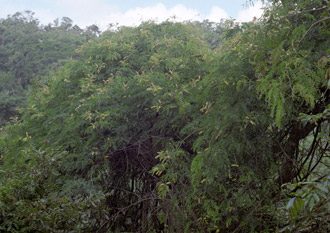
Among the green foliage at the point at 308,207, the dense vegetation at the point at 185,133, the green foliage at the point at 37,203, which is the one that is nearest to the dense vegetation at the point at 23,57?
the dense vegetation at the point at 185,133

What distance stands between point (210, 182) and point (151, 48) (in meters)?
3.10

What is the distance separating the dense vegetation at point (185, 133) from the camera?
340cm

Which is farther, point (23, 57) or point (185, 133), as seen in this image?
point (23, 57)

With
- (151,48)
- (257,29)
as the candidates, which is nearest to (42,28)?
(151,48)

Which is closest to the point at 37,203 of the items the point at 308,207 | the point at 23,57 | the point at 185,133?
the point at 185,133

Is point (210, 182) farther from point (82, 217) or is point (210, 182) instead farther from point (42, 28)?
point (42, 28)

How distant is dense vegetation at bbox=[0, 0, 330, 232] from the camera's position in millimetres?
3400

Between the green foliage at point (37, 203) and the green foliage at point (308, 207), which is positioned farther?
the green foliage at point (37, 203)

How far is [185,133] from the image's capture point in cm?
486

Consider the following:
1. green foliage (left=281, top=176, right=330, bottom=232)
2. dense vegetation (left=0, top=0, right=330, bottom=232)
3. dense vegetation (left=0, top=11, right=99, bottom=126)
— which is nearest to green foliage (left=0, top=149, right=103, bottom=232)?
dense vegetation (left=0, top=0, right=330, bottom=232)

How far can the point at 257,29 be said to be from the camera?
402 centimetres

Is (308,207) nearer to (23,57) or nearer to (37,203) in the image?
(37,203)

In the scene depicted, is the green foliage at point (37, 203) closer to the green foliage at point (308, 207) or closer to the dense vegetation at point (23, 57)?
the green foliage at point (308, 207)

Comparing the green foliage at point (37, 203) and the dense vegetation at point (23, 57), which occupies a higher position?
the dense vegetation at point (23, 57)
